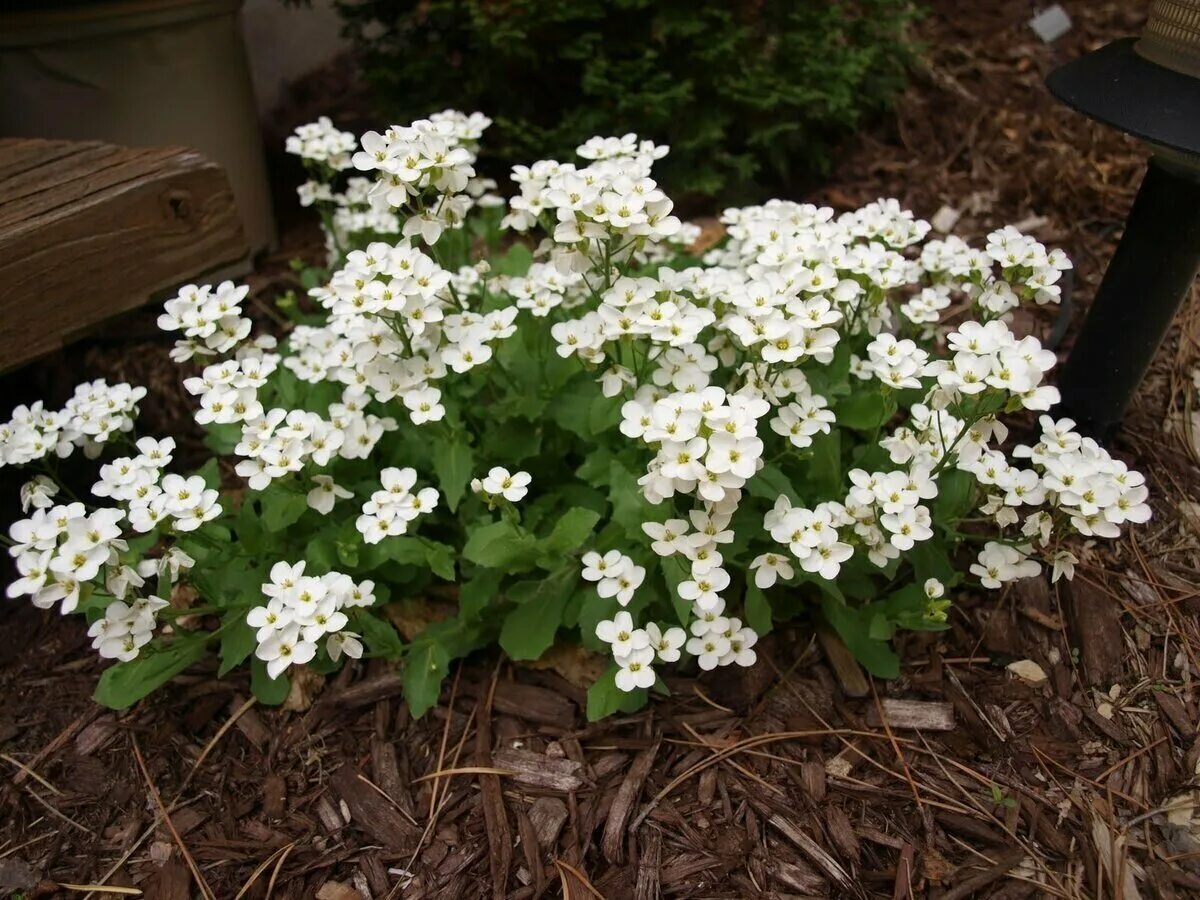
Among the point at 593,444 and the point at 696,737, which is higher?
the point at 593,444

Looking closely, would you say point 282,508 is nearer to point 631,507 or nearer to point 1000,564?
point 631,507

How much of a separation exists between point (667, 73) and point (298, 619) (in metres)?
3.00

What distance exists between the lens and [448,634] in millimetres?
2619

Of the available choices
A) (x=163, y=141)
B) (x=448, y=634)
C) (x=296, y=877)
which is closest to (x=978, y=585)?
(x=448, y=634)

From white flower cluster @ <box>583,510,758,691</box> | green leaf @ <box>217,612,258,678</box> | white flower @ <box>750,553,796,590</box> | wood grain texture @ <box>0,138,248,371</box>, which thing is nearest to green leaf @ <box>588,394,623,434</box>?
white flower cluster @ <box>583,510,758,691</box>

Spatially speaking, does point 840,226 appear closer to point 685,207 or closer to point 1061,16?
point 685,207

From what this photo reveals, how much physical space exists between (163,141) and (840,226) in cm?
338

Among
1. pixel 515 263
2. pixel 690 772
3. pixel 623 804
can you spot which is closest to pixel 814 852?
pixel 690 772

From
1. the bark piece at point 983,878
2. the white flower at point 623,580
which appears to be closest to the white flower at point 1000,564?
the bark piece at point 983,878

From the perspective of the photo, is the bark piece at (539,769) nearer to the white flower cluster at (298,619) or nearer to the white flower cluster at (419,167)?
the white flower cluster at (298,619)

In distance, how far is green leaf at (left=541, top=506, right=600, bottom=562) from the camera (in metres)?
2.40

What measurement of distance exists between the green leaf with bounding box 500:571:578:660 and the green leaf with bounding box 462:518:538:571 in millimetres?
151

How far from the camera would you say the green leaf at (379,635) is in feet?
8.13

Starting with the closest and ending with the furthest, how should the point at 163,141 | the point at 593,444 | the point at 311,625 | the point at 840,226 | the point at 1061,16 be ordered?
the point at 311,625, the point at 840,226, the point at 593,444, the point at 163,141, the point at 1061,16
